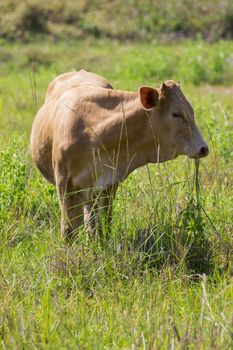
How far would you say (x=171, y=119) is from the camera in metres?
6.39

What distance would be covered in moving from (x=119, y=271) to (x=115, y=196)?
113 cm

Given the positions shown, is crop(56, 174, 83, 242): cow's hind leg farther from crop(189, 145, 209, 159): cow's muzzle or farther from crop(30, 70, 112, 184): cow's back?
crop(189, 145, 209, 159): cow's muzzle

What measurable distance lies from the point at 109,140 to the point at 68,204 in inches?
23.0

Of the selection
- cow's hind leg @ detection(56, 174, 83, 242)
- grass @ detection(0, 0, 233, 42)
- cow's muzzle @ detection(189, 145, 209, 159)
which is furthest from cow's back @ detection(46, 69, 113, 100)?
grass @ detection(0, 0, 233, 42)

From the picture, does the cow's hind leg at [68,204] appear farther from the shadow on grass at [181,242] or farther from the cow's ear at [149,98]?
the cow's ear at [149,98]

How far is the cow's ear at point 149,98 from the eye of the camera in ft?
20.8

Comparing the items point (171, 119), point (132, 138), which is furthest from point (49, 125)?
point (171, 119)

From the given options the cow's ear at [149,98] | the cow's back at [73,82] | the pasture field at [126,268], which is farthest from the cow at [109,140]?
the cow's back at [73,82]

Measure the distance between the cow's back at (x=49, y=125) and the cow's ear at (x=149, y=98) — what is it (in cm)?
87

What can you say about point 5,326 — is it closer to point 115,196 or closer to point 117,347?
point 117,347

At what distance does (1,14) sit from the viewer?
2456 centimetres

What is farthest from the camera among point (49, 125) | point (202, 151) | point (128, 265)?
point (49, 125)

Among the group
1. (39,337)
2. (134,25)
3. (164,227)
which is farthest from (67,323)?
(134,25)

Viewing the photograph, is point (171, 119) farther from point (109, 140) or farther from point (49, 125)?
point (49, 125)
